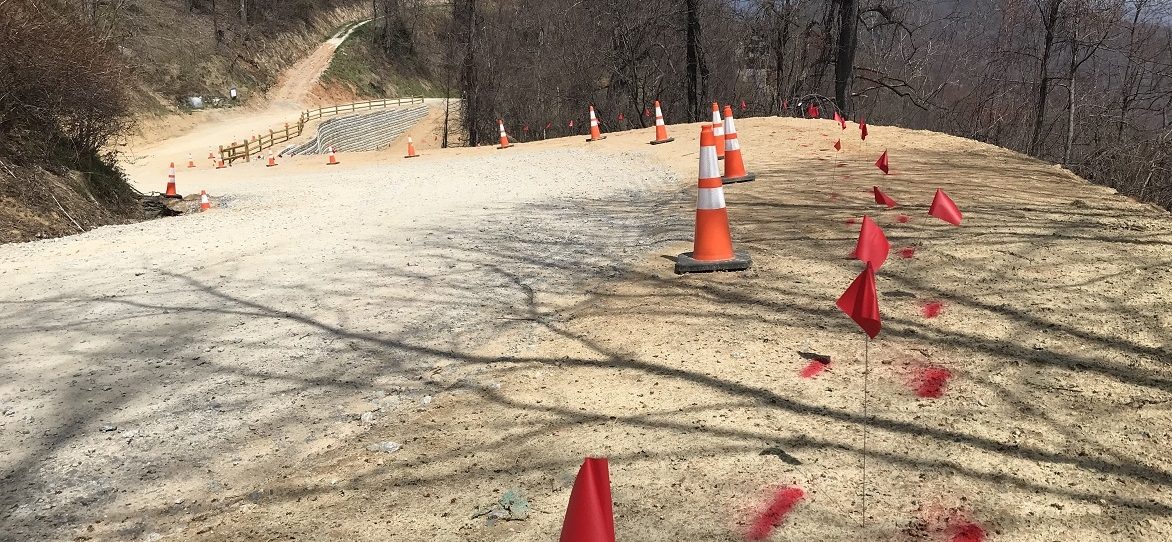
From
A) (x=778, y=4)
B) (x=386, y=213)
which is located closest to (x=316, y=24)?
(x=778, y=4)

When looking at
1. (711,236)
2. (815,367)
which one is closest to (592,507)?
(815,367)

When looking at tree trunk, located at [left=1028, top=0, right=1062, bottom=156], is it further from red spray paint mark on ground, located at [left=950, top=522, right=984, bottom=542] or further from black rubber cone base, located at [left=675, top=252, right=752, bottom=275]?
red spray paint mark on ground, located at [left=950, top=522, right=984, bottom=542]

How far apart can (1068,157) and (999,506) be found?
17360mm

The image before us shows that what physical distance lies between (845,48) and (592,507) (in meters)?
21.3

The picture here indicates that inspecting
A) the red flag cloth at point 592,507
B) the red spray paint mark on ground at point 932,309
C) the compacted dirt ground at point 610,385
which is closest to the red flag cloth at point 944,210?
the compacted dirt ground at point 610,385

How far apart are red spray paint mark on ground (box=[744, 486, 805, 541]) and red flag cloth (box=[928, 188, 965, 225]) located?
3.61 m

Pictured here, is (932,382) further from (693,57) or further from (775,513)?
(693,57)

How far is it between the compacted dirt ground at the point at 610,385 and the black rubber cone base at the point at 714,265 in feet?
0.23

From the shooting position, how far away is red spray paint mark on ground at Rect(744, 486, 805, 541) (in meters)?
2.11

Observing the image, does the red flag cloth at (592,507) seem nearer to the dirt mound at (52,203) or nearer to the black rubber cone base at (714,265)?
the black rubber cone base at (714,265)

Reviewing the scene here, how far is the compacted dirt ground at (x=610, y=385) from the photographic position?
231cm

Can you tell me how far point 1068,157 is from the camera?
16281mm

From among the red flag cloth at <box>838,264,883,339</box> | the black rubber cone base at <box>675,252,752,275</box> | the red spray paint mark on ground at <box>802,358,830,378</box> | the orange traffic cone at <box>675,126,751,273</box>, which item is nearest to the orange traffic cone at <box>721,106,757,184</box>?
the orange traffic cone at <box>675,126,751,273</box>

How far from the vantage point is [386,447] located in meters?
2.81
